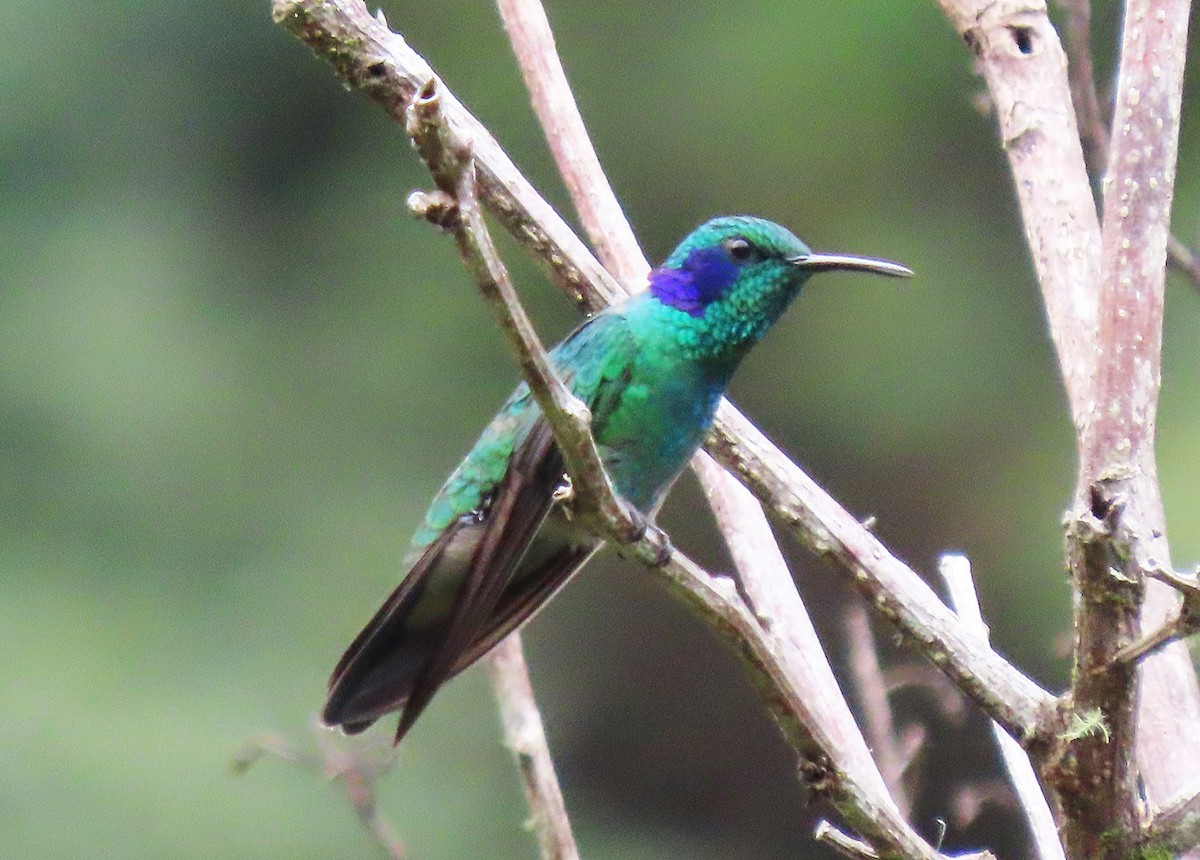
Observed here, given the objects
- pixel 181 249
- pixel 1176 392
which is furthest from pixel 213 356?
pixel 1176 392

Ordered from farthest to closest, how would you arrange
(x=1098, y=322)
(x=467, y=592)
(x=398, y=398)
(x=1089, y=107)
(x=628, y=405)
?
(x=398, y=398)
(x=1089, y=107)
(x=628, y=405)
(x=467, y=592)
(x=1098, y=322)

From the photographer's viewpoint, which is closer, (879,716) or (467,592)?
(467,592)

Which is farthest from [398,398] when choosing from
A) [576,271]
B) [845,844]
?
[845,844]

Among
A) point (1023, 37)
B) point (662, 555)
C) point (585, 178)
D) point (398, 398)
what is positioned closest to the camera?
point (662, 555)

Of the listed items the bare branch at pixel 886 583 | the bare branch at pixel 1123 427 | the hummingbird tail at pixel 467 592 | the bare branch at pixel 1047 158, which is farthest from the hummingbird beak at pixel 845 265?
the bare branch at pixel 1123 427

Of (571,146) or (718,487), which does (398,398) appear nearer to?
(571,146)

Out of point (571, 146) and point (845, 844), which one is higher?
point (571, 146)

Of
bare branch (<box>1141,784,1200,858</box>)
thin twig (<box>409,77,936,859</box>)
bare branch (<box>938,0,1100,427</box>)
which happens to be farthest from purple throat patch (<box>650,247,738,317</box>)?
bare branch (<box>1141,784,1200,858</box>)
